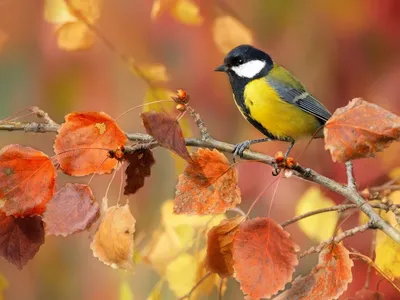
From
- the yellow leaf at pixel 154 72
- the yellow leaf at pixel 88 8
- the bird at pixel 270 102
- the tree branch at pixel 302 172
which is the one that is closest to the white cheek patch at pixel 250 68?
the bird at pixel 270 102

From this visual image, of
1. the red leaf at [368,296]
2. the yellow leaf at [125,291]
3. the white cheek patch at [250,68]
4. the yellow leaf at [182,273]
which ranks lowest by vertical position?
the yellow leaf at [125,291]

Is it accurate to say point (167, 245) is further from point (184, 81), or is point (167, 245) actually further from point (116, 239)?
point (116, 239)

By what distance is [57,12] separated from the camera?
80 cm

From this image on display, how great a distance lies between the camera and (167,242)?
74cm

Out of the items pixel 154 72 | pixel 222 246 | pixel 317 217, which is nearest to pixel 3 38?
pixel 154 72

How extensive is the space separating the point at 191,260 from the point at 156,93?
195 mm

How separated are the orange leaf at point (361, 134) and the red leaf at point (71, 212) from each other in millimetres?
140

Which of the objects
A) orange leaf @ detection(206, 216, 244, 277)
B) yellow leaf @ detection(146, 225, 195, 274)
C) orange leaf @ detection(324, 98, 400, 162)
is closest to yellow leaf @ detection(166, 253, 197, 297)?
yellow leaf @ detection(146, 225, 195, 274)

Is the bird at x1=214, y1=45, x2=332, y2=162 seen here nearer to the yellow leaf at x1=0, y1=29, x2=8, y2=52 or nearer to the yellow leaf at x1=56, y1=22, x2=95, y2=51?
the yellow leaf at x1=56, y1=22, x2=95, y2=51

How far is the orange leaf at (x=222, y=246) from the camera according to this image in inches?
15.9

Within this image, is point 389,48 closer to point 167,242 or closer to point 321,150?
point 321,150

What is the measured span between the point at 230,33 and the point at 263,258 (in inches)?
19.4

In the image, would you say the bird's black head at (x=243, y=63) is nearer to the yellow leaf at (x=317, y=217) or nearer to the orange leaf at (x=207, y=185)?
the yellow leaf at (x=317, y=217)

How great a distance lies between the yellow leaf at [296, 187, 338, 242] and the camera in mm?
731
